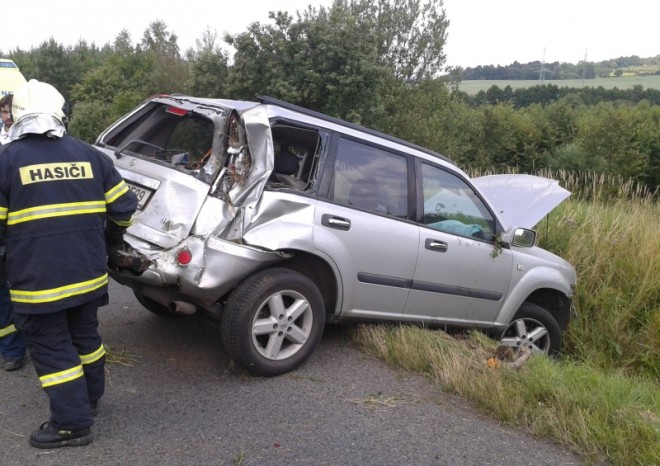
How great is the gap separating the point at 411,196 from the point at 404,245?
0.42 metres

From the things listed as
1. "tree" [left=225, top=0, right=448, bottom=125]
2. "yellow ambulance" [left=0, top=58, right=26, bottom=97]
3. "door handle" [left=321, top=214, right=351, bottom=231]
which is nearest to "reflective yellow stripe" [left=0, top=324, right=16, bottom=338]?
"door handle" [left=321, top=214, right=351, bottom=231]

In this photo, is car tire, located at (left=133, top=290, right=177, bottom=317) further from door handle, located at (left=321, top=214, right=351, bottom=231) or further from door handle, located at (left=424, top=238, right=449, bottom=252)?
door handle, located at (left=424, top=238, right=449, bottom=252)

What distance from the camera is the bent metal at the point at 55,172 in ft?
10.5

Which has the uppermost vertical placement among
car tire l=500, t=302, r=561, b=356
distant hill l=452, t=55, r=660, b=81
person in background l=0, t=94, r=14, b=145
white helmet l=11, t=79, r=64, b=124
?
distant hill l=452, t=55, r=660, b=81

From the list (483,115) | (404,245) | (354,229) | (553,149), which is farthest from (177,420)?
(553,149)

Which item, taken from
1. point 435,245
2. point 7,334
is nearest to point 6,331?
point 7,334

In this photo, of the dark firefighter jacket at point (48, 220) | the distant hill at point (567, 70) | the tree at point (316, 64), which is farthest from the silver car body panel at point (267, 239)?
the distant hill at point (567, 70)

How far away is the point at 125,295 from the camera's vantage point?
6.07 metres

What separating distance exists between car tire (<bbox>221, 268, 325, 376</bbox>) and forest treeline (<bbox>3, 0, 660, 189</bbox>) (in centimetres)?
1076

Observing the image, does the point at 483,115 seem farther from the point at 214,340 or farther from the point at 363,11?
the point at 214,340

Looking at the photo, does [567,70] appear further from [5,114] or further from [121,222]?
[121,222]

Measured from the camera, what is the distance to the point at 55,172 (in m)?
3.25

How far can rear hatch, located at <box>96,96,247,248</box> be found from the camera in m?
4.21

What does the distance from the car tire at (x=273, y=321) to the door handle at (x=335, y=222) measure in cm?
40
